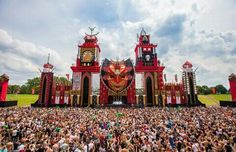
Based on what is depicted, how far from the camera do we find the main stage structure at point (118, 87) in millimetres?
42594

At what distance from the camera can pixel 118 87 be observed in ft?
144

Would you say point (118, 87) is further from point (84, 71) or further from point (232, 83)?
point (232, 83)

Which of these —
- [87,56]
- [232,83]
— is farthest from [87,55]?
[232,83]

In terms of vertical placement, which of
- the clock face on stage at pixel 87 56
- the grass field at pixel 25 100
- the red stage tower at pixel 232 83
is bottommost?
the grass field at pixel 25 100

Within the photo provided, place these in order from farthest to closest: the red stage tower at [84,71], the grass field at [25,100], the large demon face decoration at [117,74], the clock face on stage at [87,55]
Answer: the grass field at [25,100] < the clock face on stage at [87,55] < the large demon face decoration at [117,74] < the red stage tower at [84,71]

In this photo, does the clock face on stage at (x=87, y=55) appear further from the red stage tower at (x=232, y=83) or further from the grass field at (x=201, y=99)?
the red stage tower at (x=232, y=83)

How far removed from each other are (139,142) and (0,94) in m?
41.7

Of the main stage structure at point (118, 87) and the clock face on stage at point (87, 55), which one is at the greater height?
the clock face on stage at point (87, 55)

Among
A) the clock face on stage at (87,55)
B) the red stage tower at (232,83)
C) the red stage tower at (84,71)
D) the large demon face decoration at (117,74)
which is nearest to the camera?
the red stage tower at (232,83)

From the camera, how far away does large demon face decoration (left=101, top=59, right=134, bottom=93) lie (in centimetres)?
4384

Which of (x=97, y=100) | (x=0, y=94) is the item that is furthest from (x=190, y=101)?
(x=0, y=94)

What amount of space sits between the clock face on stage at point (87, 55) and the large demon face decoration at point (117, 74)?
4.52m

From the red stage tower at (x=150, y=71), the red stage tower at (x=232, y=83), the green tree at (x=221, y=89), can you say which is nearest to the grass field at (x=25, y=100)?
the red stage tower at (x=150, y=71)

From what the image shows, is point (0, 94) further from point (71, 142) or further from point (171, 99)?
point (171, 99)
